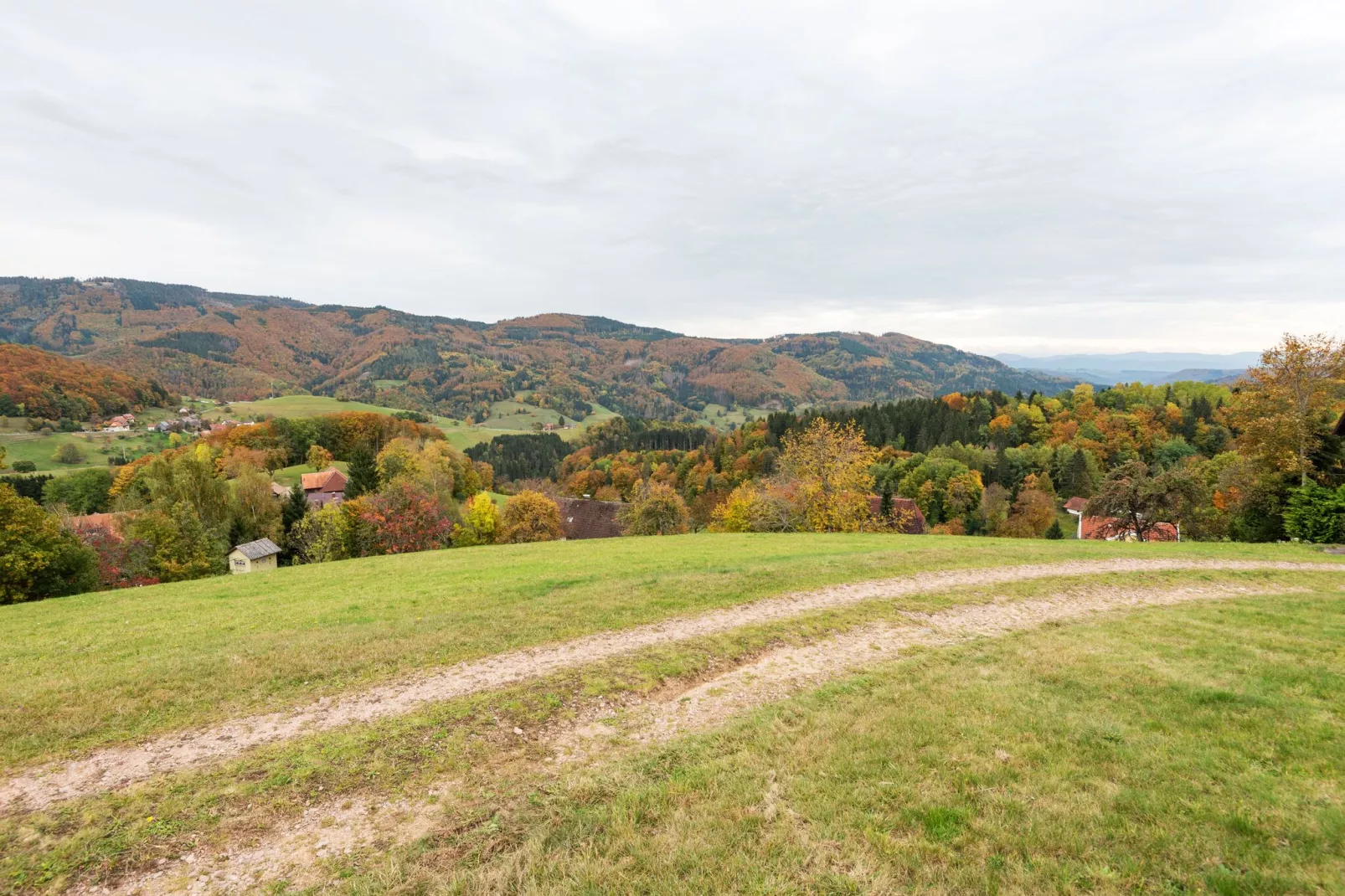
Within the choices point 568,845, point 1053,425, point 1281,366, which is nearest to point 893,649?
point 568,845

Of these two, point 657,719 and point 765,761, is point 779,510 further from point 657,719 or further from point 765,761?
point 765,761

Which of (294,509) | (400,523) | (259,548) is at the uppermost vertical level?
(400,523)

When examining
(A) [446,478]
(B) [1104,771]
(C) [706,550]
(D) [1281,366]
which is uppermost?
(D) [1281,366]

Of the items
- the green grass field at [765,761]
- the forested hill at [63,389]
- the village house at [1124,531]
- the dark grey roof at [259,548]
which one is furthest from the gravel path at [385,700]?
the forested hill at [63,389]

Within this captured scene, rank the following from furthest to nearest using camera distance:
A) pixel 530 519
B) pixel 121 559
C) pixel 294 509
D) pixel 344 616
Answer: pixel 530 519 → pixel 294 509 → pixel 121 559 → pixel 344 616

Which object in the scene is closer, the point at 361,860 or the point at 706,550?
the point at 361,860

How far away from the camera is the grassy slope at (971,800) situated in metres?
4.98

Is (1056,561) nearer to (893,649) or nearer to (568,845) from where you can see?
(893,649)

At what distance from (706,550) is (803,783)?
18184 millimetres

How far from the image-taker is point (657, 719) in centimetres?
855

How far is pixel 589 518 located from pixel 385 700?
8372 centimetres

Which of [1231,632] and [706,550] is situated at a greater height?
[1231,632]

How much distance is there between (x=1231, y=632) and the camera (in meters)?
11.7

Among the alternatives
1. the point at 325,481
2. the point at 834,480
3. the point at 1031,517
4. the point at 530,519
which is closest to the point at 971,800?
the point at 834,480
